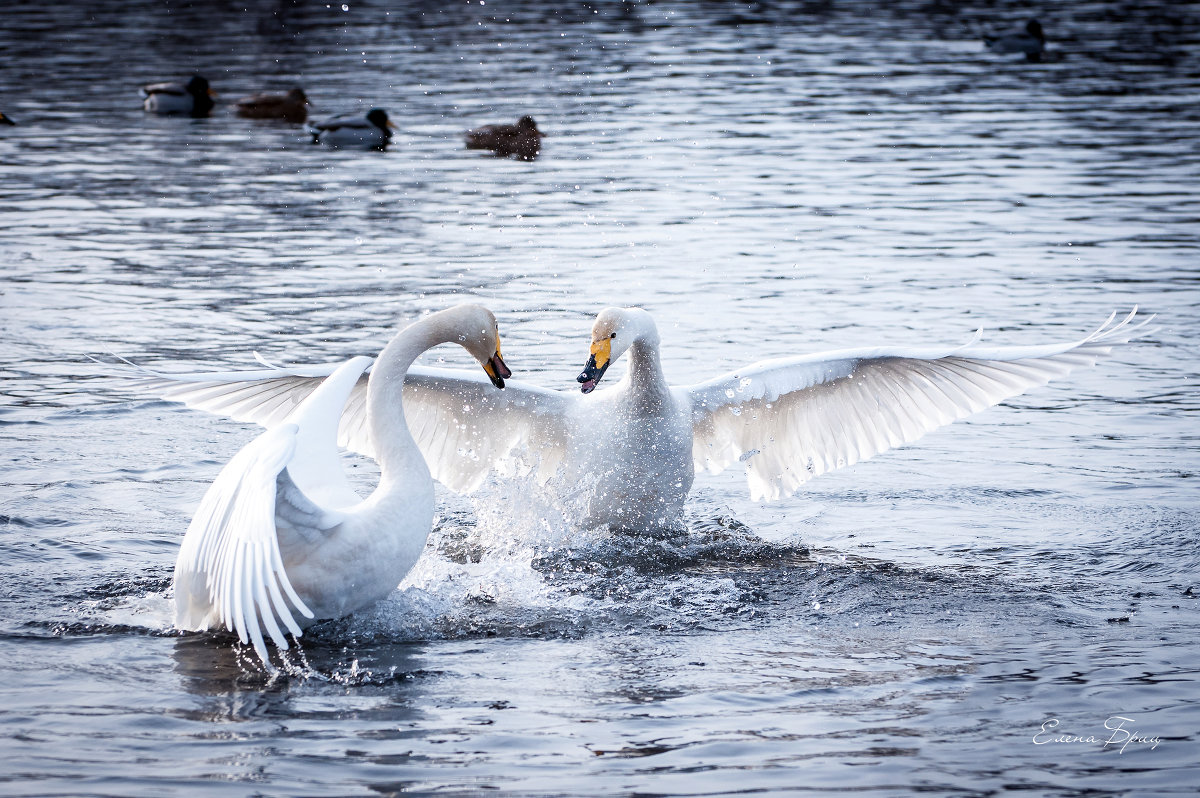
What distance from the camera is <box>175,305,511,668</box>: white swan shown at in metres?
5.89

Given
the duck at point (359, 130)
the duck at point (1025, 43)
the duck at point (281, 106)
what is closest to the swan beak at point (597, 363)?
the duck at point (359, 130)

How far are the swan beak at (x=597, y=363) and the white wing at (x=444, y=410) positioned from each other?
584 millimetres

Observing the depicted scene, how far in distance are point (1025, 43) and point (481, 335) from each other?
26.7 m

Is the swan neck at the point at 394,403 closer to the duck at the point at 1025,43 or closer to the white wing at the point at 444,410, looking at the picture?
the white wing at the point at 444,410

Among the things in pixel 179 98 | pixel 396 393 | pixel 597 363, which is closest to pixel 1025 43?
pixel 179 98

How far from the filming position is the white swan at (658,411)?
8062 mm

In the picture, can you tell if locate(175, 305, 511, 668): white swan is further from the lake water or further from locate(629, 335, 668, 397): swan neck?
locate(629, 335, 668, 397): swan neck

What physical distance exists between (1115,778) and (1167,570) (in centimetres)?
250

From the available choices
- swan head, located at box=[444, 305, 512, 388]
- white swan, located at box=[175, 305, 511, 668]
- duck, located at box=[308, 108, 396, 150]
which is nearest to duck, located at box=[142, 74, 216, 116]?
duck, located at box=[308, 108, 396, 150]

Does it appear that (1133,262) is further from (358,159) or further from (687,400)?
(358,159)

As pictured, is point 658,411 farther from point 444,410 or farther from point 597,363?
point 444,410

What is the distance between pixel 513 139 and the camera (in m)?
21.8

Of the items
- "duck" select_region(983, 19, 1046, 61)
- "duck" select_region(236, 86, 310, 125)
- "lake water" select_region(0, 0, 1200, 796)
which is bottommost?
"lake water" select_region(0, 0, 1200, 796)

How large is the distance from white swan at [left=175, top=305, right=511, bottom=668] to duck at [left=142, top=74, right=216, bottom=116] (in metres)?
19.4
